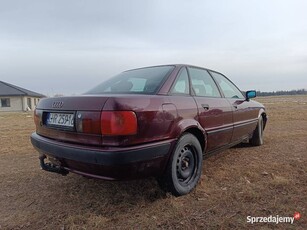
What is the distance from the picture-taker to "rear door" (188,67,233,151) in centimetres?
320

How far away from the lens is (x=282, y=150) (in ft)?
15.7

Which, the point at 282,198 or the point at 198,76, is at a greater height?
the point at 198,76

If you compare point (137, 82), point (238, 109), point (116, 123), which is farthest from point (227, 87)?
point (116, 123)

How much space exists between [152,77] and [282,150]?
3.22 m

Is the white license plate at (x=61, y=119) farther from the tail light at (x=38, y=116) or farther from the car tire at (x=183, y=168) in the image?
the car tire at (x=183, y=168)

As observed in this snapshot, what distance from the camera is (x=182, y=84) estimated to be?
308 cm

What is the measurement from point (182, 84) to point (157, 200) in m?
1.40

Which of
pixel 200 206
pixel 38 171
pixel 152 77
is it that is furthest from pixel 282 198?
pixel 38 171

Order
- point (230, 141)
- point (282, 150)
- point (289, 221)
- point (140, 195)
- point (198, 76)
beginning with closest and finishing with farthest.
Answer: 1. point (289, 221)
2. point (140, 195)
3. point (198, 76)
4. point (230, 141)
5. point (282, 150)

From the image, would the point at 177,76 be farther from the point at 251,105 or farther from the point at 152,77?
the point at 251,105

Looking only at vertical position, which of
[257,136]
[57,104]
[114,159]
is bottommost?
[257,136]

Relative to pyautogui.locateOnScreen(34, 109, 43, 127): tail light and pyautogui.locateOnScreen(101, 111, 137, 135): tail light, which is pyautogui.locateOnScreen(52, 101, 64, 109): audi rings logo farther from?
pyautogui.locateOnScreen(101, 111, 137, 135): tail light

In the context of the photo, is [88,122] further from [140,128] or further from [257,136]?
[257,136]

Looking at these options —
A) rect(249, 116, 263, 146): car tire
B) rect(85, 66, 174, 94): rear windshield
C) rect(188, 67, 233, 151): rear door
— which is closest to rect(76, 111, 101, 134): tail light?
rect(85, 66, 174, 94): rear windshield
